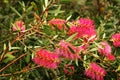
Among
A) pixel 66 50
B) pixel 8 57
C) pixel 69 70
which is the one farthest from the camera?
pixel 69 70

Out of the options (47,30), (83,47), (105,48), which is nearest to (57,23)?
(47,30)

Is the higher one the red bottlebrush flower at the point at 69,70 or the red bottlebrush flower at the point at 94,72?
the red bottlebrush flower at the point at 94,72

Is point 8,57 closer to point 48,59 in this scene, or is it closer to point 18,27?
point 18,27

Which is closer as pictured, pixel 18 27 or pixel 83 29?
pixel 83 29

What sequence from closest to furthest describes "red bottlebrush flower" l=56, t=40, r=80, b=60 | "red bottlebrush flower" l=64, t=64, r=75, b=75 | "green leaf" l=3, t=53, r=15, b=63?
1. "red bottlebrush flower" l=56, t=40, r=80, b=60
2. "green leaf" l=3, t=53, r=15, b=63
3. "red bottlebrush flower" l=64, t=64, r=75, b=75

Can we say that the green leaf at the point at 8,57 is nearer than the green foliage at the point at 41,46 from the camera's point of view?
No

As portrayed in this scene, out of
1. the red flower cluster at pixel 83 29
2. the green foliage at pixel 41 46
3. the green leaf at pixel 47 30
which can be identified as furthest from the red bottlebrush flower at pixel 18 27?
the red flower cluster at pixel 83 29

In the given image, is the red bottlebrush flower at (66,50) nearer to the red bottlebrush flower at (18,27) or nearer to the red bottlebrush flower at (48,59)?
the red bottlebrush flower at (48,59)

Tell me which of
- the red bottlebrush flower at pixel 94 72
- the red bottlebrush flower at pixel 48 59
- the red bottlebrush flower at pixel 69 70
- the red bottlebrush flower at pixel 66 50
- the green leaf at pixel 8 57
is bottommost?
the red bottlebrush flower at pixel 69 70

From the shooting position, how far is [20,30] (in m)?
2.00

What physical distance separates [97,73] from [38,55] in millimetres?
365

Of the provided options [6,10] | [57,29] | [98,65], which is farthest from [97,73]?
[6,10]

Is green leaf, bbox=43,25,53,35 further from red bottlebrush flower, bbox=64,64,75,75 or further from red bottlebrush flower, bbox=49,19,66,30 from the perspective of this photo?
red bottlebrush flower, bbox=64,64,75,75

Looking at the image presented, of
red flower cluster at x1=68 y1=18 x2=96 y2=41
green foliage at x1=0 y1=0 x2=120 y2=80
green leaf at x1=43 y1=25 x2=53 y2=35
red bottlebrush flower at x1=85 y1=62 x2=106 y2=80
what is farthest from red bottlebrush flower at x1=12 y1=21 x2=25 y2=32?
red bottlebrush flower at x1=85 y1=62 x2=106 y2=80
